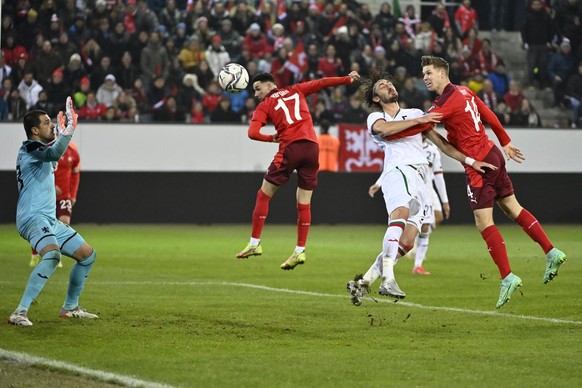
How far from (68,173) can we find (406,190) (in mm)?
6800

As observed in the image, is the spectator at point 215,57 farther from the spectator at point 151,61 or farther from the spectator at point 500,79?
the spectator at point 500,79

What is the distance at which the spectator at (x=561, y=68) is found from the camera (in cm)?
2817

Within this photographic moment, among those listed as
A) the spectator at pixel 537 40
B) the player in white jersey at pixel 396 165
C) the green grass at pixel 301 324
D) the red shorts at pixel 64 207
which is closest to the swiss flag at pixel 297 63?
the spectator at pixel 537 40

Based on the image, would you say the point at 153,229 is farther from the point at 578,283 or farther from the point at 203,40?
the point at 578,283

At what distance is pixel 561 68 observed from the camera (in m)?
28.2

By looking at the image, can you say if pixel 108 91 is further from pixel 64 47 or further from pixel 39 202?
pixel 39 202

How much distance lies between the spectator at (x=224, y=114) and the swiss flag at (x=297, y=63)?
168 cm

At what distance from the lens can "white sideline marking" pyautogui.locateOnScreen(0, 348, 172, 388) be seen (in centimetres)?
699

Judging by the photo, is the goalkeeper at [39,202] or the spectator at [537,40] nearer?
the goalkeeper at [39,202]

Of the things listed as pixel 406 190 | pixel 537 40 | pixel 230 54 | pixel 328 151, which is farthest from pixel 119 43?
pixel 406 190

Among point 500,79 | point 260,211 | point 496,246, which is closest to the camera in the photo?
point 496,246

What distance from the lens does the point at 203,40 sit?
85.3 feet

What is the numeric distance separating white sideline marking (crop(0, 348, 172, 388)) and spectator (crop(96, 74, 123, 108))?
1720 centimetres

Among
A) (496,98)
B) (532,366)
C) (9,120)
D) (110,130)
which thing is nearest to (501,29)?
(496,98)
